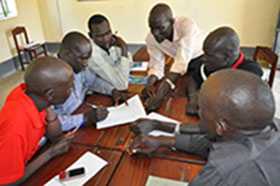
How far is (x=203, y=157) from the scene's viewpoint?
1221 mm

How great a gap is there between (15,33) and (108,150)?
3910mm

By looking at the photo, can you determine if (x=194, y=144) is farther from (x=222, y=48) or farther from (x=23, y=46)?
(x=23, y=46)

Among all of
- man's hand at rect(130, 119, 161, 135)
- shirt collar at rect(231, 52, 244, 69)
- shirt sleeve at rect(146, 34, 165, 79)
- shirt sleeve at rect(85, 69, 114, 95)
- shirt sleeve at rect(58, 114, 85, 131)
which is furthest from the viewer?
shirt sleeve at rect(146, 34, 165, 79)

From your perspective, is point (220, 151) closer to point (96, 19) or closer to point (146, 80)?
point (146, 80)

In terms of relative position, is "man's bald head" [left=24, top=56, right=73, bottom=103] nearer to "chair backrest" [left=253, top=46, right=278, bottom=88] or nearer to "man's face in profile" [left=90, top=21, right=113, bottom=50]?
"man's face in profile" [left=90, top=21, right=113, bottom=50]

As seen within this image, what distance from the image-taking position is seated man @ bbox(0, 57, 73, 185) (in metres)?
1.08

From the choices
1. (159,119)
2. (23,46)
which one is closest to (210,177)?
(159,119)

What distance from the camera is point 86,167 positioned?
46.0 inches

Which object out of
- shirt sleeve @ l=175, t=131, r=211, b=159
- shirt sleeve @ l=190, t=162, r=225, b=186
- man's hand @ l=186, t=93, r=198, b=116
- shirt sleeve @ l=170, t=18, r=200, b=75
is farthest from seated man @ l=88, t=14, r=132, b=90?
shirt sleeve @ l=190, t=162, r=225, b=186

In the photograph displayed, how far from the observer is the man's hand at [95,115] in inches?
59.0

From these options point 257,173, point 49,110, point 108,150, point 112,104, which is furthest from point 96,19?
point 257,173

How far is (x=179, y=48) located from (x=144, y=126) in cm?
90

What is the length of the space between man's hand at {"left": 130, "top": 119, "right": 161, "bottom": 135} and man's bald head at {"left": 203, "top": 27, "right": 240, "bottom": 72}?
20.2 inches

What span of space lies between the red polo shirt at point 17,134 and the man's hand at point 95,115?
11.3 inches
